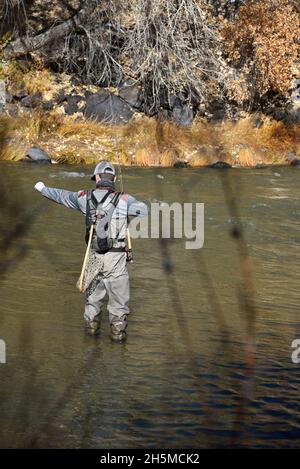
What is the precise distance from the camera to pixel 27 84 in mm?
18969

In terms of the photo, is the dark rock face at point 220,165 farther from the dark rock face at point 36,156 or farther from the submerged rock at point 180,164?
the dark rock face at point 36,156

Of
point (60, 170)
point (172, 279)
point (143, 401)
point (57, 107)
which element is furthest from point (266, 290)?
point (57, 107)

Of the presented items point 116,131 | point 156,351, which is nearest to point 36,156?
point 116,131

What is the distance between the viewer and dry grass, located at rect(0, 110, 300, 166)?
17766mm

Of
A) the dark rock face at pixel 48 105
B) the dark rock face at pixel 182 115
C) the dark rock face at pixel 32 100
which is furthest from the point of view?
the dark rock face at pixel 182 115

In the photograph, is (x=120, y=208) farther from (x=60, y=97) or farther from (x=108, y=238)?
(x=60, y=97)

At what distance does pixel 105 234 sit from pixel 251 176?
35.1ft

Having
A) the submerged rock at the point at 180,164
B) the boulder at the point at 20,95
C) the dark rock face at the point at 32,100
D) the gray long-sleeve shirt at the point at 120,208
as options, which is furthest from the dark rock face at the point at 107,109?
the gray long-sleeve shirt at the point at 120,208

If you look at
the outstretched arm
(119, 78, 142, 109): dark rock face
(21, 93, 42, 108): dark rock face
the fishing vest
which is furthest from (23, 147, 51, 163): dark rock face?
the fishing vest

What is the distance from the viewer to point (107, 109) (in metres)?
19.1

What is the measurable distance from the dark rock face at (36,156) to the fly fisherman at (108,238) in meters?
10.2

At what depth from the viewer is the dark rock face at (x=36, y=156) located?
55.7ft

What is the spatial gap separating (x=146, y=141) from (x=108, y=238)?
12047mm

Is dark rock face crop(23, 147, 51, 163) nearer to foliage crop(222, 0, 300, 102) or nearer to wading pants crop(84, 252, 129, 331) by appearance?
foliage crop(222, 0, 300, 102)
